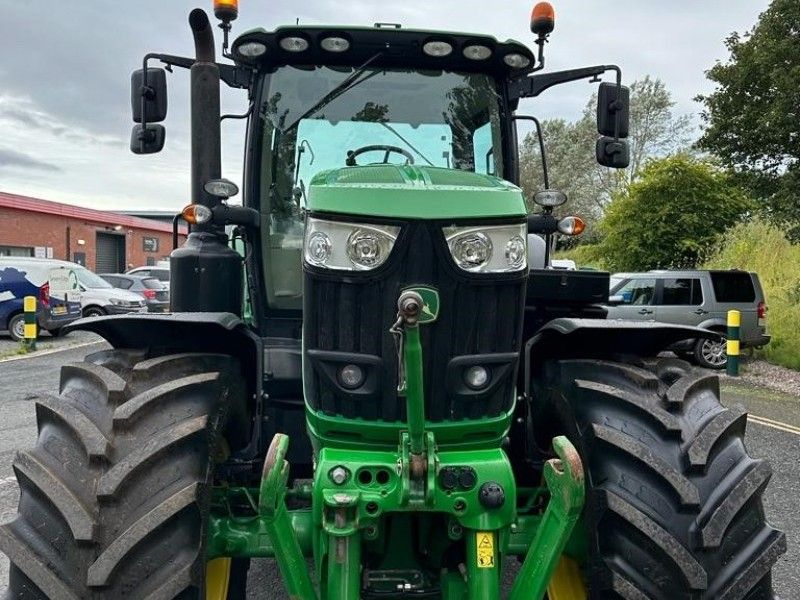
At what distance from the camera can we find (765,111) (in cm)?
1161

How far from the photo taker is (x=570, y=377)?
262 centimetres

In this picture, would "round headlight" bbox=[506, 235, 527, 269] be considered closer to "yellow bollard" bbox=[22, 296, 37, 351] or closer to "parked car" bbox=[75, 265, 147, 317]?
"yellow bollard" bbox=[22, 296, 37, 351]

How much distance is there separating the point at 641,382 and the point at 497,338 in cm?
62

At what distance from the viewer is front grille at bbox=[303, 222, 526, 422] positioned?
6.88ft

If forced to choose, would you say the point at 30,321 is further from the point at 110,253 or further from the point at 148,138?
the point at 110,253

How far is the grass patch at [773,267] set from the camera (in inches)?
524

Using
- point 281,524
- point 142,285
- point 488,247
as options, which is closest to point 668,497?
point 488,247

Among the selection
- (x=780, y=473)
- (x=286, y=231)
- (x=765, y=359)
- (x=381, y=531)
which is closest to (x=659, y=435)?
(x=381, y=531)

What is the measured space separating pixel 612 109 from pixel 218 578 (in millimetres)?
2781

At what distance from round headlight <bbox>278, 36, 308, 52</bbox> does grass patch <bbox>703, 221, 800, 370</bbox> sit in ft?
39.1

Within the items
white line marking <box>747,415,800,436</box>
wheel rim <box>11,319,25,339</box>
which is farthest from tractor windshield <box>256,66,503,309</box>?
wheel rim <box>11,319,25,339</box>

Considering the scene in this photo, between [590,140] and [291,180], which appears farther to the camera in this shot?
[590,140]

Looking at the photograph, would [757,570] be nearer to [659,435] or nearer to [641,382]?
[659,435]

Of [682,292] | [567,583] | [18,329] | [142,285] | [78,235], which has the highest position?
[78,235]
